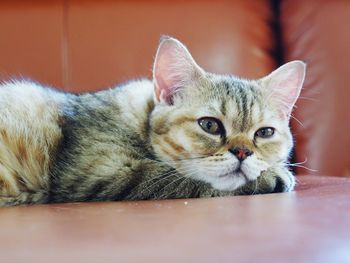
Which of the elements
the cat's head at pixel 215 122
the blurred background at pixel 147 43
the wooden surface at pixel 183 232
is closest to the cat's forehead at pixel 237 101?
the cat's head at pixel 215 122

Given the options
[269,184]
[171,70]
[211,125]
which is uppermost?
[171,70]

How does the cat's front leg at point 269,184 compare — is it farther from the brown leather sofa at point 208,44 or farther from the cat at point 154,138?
the brown leather sofa at point 208,44

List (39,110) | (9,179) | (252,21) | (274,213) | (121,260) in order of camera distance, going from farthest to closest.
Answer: (252,21) < (39,110) < (9,179) < (274,213) < (121,260)

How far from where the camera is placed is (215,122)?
1230mm

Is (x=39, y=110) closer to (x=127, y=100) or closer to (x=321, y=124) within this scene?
(x=127, y=100)

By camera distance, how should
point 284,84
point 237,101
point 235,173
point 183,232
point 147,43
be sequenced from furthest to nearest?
point 147,43 < point 284,84 < point 237,101 < point 235,173 < point 183,232

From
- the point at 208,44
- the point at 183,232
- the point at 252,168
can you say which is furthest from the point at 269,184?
Answer: the point at 208,44

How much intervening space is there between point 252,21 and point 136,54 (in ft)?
1.31

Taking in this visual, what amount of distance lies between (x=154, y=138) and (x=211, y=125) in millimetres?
133

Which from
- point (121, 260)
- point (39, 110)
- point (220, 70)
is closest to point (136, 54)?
point (220, 70)

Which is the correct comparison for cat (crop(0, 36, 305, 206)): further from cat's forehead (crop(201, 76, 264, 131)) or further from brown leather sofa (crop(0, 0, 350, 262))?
brown leather sofa (crop(0, 0, 350, 262))

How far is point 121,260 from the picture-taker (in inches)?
24.3

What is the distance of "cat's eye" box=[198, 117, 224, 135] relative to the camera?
122cm

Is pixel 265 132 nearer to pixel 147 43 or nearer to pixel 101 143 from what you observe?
pixel 101 143
